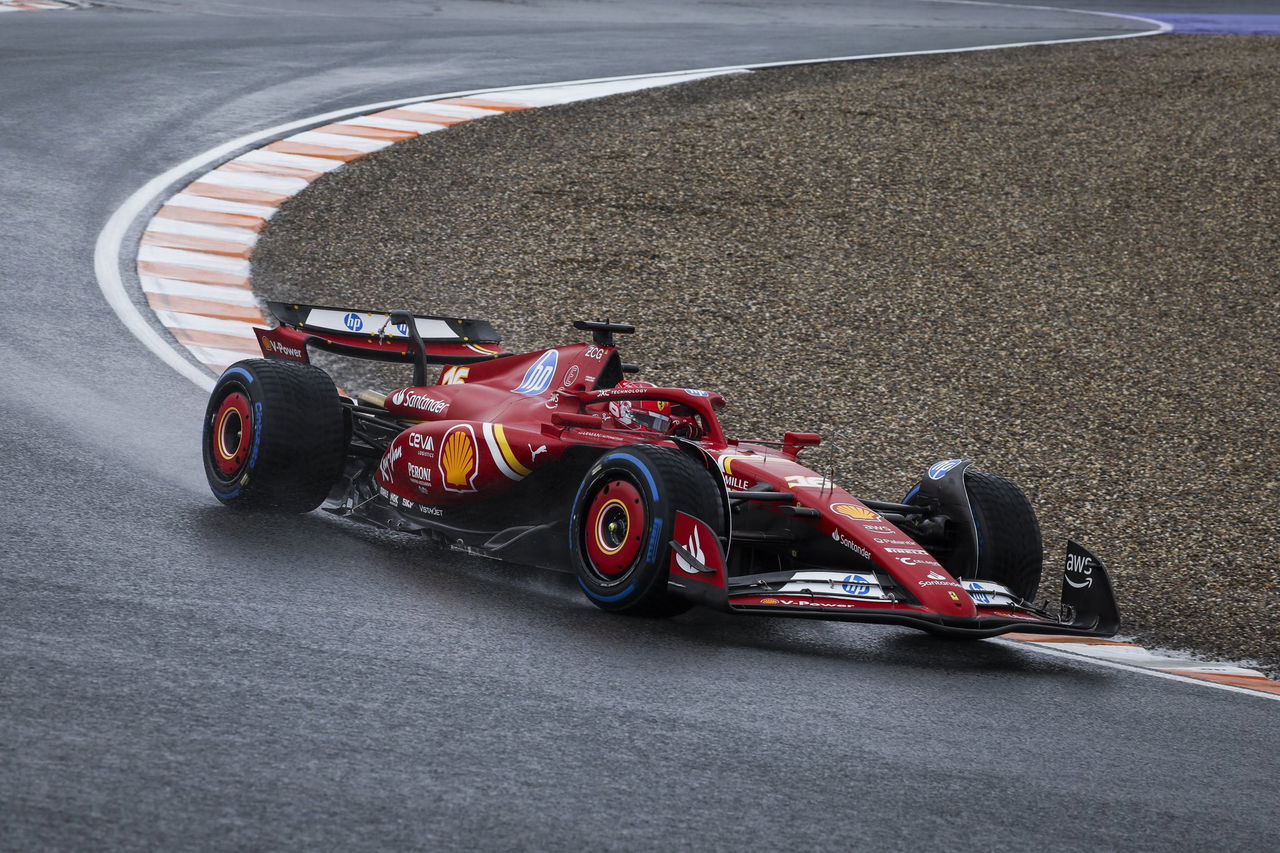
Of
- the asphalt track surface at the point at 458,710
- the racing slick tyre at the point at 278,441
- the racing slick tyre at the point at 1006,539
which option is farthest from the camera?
the racing slick tyre at the point at 278,441

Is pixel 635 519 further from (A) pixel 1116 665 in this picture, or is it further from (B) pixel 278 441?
(A) pixel 1116 665

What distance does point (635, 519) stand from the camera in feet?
19.3

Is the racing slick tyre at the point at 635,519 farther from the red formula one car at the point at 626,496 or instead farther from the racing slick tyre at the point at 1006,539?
the racing slick tyre at the point at 1006,539

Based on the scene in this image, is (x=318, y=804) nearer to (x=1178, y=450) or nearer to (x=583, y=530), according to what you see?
(x=583, y=530)

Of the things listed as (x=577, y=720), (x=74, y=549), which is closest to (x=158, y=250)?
(x=74, y=549)

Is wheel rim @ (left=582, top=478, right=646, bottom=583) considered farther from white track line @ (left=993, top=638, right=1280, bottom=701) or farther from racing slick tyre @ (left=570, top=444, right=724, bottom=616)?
white track line @ (left=993, top=638, right=1280, bottom=701)

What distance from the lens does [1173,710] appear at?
18.8 ft

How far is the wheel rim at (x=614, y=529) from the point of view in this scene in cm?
589

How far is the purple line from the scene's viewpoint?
2511cm

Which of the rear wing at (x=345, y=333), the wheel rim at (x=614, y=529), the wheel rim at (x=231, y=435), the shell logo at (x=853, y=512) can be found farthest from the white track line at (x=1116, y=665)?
the wheel rim at (x=231, y=435)

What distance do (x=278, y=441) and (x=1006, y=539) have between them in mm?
3338

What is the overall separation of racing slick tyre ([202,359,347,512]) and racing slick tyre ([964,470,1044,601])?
3.00m

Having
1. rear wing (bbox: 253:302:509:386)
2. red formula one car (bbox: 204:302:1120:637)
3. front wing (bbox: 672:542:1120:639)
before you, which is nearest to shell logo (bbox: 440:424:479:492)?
red formula one car (bbox: 204:302:1120:637)

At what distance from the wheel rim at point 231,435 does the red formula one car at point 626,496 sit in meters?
0.01
